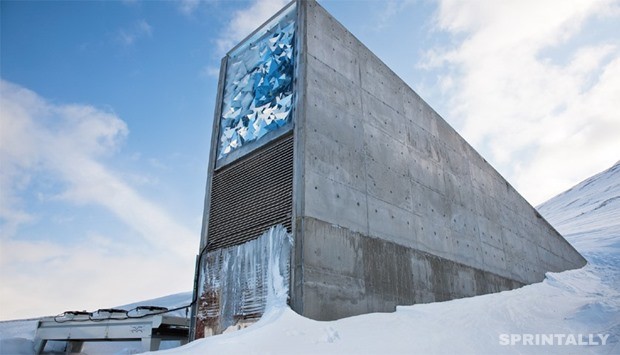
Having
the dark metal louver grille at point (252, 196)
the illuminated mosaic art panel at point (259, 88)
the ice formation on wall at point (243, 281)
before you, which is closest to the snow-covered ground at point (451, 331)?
the ice formation on wall at point (243, 281)

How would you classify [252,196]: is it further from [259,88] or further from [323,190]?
[259,88]

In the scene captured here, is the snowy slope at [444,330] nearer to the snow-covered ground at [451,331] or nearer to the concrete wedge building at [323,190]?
the snow-covered ground at [451,331]

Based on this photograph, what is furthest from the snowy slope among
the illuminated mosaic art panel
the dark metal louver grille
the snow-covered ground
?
the illuminated mosaic art panel

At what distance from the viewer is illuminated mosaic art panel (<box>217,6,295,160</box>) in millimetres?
9344

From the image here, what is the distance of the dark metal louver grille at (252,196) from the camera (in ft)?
26.9

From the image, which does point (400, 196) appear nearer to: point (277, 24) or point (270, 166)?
point (270, 166)

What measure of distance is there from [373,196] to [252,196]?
2743 millimetres

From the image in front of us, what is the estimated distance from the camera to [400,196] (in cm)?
1027

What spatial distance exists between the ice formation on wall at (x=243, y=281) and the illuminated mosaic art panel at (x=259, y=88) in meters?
2.63

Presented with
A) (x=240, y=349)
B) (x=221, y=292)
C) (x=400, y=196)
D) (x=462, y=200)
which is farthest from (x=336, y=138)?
(x=462, y=200)

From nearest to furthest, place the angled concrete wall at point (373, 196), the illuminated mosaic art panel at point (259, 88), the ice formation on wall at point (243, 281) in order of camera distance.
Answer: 1. the ice formation on wall at point (243, 281)
2. the angled concrete wall at point (373, 196)
3. the illuminated mosaic art panel at point (259, 88)

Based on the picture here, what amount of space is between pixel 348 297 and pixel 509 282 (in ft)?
30.1

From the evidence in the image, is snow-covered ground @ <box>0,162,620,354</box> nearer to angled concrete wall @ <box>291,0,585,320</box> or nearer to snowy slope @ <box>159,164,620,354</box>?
snowy slope @ <box>159,164,620,354</box>

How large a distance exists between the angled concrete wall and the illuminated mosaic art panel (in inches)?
20.5
